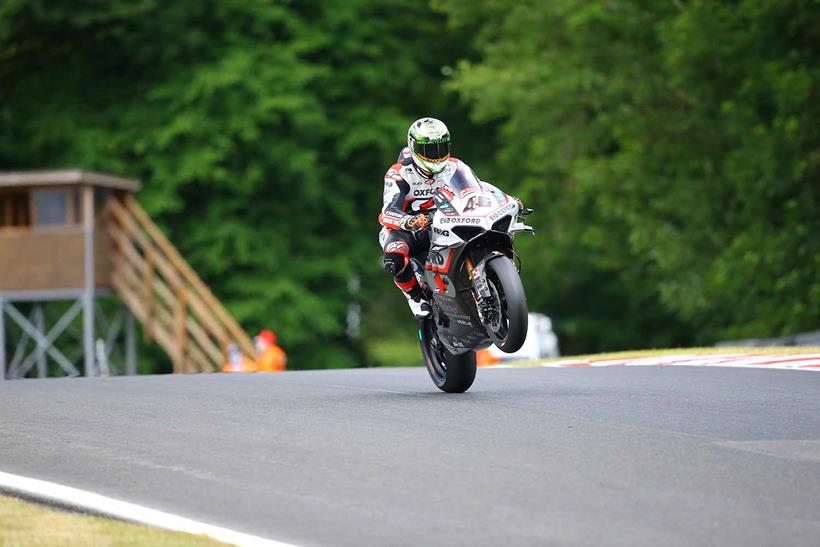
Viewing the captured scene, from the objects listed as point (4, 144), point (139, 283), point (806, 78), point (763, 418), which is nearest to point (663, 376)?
point (763, 418)

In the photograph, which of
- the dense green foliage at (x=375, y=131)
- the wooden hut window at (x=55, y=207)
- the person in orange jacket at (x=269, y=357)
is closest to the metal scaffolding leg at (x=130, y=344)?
the dense green foliage at (x=375, y=131)

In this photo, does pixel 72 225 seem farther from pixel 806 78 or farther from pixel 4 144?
pixel 806 78

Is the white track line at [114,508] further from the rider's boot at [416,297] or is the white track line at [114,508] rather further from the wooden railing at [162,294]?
the wooden railing at [162,294]

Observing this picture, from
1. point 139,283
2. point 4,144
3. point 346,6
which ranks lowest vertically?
point 139,283

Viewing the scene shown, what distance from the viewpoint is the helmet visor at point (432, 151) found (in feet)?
44.2

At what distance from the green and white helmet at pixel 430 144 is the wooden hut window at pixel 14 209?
24.2 metres

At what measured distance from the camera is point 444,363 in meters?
14.2

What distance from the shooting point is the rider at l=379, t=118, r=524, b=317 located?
1345cm

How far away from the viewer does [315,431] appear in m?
10.9

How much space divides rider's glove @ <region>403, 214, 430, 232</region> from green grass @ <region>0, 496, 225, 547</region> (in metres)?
5.32

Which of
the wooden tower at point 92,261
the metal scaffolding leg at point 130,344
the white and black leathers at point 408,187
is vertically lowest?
the metal scaffolding leg at point 130,344

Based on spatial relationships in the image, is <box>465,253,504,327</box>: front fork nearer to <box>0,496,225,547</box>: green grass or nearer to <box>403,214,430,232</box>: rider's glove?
<box>403,214,430,232</box>: rider's glove

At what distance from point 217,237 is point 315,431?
2949 cm

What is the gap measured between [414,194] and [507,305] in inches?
67.5
